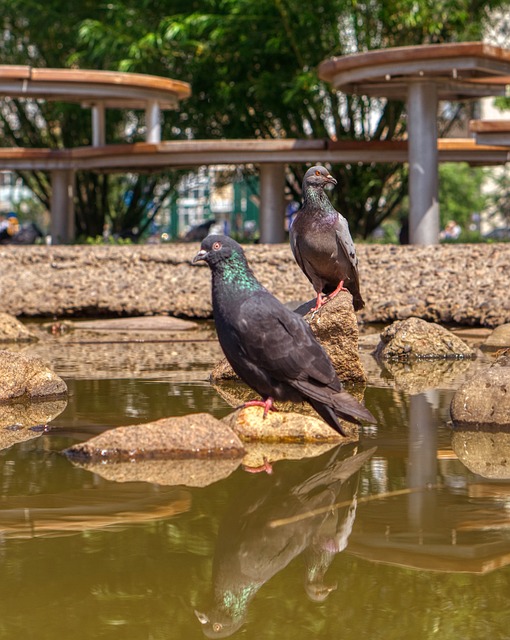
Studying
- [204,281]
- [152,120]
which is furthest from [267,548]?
[152,120]

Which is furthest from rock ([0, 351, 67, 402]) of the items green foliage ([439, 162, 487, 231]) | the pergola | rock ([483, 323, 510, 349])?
green foliage ([439, 162, 487, 231])

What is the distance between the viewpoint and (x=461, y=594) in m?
3.53

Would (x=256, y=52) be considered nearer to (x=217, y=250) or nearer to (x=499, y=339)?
(x=499, y=339)

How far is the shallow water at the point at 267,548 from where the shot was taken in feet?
10.9

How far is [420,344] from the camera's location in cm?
912

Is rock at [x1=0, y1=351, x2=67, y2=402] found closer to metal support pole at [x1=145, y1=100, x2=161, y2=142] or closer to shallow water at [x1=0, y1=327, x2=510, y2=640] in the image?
shallow water at [x1=0, y1=327, x2=510, y2=640]

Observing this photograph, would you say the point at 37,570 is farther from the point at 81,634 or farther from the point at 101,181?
the point at 101,181

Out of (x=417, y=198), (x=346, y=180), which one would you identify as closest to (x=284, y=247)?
(x=417, y=198)

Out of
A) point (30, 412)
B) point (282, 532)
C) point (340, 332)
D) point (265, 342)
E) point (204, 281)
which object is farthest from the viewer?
point (204, 281)

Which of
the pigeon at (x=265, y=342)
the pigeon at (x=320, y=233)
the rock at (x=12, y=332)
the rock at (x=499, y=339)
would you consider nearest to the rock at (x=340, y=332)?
the pigeon at (x=320, y=233)

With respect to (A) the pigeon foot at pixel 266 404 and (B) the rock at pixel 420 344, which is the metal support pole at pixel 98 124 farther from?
(A) the pigeon foot at pixel 266 404

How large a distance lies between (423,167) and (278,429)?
402 inches

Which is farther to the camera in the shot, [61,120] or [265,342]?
[61,120]

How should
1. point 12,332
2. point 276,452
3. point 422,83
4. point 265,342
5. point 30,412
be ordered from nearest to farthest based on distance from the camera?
point 265,342
point 276,452
point 30,412
point 12,332
point 422,83
